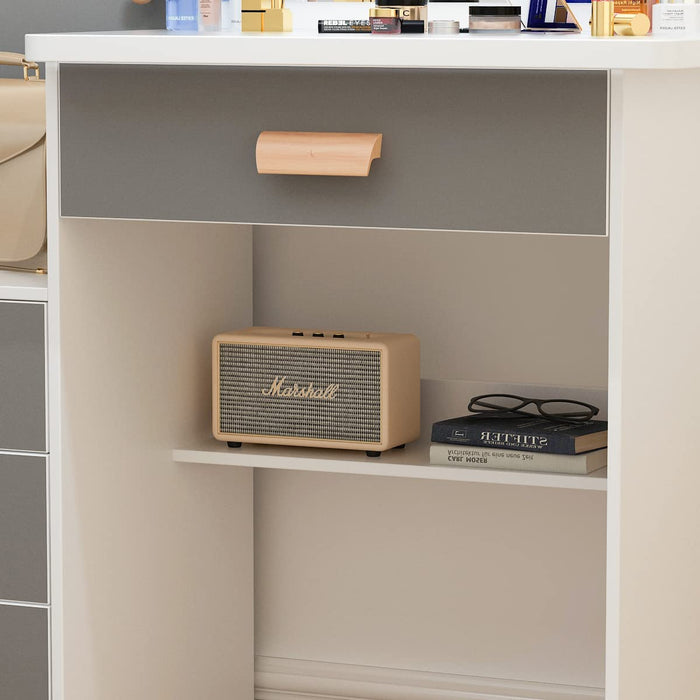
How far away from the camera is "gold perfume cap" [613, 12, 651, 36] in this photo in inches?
53.6

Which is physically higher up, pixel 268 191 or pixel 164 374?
pixel 268 191

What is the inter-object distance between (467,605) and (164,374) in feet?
1.93

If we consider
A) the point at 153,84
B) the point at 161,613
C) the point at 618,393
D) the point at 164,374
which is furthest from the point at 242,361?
the point at 618,393

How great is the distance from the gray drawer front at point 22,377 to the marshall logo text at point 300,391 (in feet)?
1.11

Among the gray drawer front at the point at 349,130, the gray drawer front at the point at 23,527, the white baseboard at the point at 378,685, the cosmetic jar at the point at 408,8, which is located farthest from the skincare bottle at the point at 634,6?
the white baseboard at the point at 378,685

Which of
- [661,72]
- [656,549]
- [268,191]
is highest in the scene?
[661,72]

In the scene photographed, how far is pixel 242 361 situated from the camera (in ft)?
5.27

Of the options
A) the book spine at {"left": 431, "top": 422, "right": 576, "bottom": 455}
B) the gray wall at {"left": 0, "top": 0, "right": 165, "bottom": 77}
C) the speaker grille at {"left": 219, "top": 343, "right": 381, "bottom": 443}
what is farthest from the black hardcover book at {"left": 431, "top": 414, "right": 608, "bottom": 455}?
the gray wall at {"left": 0, "top": 0, "right": 165, "bottom": 77}

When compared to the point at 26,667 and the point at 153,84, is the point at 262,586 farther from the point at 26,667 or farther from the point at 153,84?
the point at 153,84

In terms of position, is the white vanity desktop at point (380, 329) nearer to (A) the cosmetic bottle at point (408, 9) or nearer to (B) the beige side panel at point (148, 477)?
(B) the beige side panel at point (148, 477)

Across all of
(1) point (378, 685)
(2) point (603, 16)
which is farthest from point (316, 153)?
(1) point (378, 685)

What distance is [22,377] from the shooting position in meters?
1.35

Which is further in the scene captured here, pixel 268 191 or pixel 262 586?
pixel 262 586

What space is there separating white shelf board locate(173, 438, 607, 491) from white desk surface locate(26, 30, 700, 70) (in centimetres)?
52
